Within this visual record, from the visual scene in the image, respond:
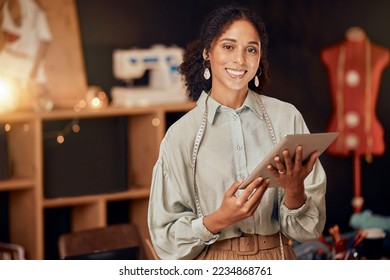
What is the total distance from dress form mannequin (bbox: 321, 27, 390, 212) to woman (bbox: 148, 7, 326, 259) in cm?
264

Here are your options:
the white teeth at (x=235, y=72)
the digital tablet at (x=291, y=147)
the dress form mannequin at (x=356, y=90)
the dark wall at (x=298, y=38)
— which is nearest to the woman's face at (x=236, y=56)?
the white teeth at (x=235, y=72)

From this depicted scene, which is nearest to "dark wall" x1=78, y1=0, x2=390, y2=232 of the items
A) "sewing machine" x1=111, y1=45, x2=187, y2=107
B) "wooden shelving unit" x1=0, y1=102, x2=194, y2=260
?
"sewing machine" x1=111, y1=45, x2=187, y2=107

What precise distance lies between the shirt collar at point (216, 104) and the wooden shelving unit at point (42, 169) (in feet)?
4.86

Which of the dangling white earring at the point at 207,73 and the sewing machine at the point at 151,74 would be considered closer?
the dangling white earring at the point at 207,73

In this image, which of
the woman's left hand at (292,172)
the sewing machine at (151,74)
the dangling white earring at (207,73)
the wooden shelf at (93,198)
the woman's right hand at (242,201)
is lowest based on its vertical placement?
the wooden shelf at (93,198)

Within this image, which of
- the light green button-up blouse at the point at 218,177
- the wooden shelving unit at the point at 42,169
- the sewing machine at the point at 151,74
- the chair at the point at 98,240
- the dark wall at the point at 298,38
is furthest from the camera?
Answer: the dark wall at the point at 298,38

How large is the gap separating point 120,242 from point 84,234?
173mm

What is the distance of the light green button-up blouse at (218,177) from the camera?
3.38m

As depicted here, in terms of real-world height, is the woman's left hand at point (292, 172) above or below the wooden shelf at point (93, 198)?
above

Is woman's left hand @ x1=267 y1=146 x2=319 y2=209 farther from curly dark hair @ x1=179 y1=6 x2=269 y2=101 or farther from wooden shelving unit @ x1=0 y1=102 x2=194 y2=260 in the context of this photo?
wooden shelving unit @ x1=0 y1=102 x2=194 y2=260

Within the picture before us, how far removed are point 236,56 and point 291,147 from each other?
17.0 inches

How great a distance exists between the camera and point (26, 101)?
518 centimetres

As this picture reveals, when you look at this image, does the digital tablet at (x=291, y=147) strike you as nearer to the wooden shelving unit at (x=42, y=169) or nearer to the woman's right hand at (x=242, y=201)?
the woman's right hand at (x=242, y=201)

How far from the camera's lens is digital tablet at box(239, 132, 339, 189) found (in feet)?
10.4
